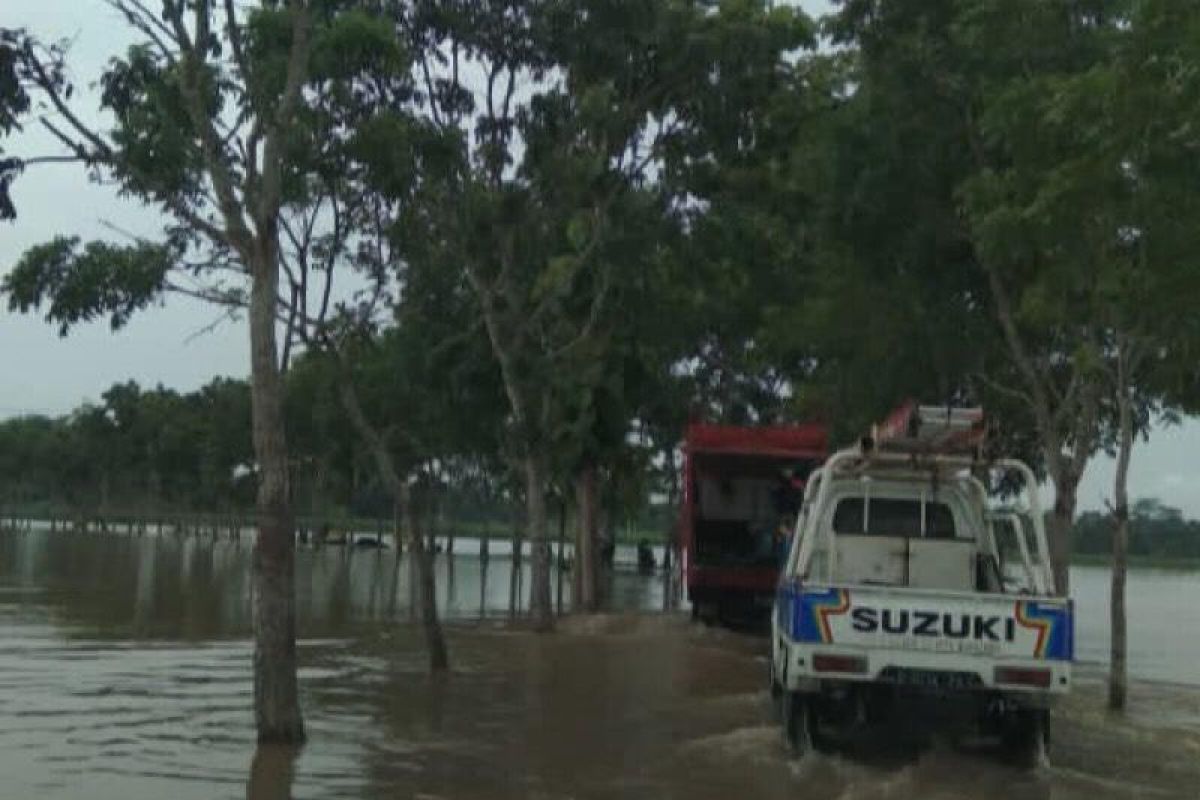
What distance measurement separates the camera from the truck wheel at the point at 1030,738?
513 inches

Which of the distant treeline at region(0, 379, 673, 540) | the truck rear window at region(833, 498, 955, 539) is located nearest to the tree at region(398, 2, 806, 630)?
the truck rear window at region(833, 498, 955, 539)

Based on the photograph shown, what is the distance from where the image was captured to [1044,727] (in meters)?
13.1

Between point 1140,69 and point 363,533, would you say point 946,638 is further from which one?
point 363,533

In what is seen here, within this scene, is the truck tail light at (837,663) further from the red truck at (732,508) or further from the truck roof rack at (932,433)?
the red truck at (732,508)

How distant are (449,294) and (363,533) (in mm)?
109689

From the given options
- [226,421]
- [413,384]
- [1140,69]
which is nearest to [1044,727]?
[1140,69]

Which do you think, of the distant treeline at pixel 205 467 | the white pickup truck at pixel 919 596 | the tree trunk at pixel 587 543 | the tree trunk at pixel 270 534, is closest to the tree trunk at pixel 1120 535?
the white pickup truck at pixel 919 596

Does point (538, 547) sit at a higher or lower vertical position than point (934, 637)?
higher

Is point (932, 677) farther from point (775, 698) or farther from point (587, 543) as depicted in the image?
point (587, 543)

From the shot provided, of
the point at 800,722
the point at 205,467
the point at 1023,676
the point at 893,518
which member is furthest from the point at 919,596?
the point at 205,467

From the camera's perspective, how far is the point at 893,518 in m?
14.5

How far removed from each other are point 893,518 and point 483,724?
4445 millimetres

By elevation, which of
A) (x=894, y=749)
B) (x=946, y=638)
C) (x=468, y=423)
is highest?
(x=468, y=423)

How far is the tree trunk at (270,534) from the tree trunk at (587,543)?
841 inches
